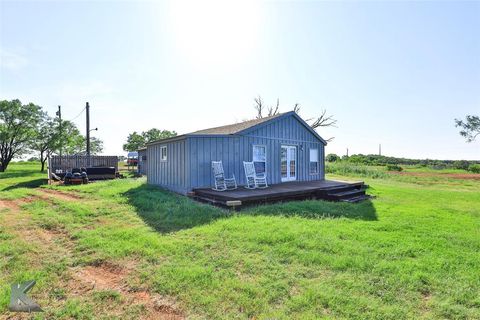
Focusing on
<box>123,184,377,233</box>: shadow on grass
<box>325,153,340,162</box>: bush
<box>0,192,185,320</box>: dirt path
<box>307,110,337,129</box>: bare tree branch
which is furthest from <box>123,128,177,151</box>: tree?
<box>0,192,185,320</box>: dirt path

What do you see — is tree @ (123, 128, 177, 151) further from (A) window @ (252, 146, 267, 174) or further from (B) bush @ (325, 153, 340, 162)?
(A) window @ (252, 146, 267, 174)

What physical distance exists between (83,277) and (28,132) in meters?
29.0

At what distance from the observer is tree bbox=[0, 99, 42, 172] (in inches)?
995

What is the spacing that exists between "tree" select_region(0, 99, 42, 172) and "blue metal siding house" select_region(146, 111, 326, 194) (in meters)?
20.7

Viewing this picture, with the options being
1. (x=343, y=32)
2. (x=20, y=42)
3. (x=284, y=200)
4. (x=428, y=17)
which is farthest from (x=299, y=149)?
(x=20, y=42)

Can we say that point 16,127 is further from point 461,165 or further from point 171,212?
point 461,165

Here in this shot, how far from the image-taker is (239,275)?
3.60 m

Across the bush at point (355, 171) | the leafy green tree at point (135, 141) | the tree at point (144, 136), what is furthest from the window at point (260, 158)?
the leafy green tree at point (135, 141)

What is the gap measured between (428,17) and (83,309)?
12.6 metres

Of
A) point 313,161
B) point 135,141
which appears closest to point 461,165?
point 313,161

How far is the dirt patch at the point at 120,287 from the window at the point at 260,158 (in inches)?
303

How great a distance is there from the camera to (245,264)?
3891 millimetres

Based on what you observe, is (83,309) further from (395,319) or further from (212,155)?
(212,155)

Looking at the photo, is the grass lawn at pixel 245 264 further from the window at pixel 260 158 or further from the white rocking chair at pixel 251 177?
the window at pixel 260 158
